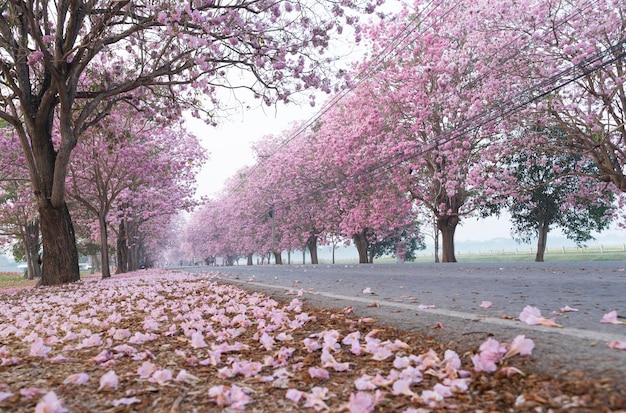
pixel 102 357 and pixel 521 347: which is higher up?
pixel 521 347

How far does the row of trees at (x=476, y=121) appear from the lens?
14555mm

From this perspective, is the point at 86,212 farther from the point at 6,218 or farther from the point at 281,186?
the point at 281,186

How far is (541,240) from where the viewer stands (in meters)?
25.9

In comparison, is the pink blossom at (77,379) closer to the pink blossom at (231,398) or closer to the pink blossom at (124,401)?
the pink blossom at (124,401)

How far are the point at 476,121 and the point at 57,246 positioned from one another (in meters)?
15.3

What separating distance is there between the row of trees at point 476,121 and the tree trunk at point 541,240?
0.29 ft

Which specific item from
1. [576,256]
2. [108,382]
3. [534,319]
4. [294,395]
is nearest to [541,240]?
[534,319]

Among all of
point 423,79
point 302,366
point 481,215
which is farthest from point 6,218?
point 302,366

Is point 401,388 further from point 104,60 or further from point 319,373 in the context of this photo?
point 104,60

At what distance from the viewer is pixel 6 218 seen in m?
31.8

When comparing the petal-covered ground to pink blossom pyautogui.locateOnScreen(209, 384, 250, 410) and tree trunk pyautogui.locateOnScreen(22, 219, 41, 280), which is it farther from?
tree trunk pyautogui.locateOnScreen(22, 219, 41, 280)

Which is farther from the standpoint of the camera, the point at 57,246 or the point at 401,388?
the point at 57,246

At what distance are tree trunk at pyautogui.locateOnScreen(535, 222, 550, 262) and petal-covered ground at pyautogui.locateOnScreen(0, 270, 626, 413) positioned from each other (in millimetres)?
24577

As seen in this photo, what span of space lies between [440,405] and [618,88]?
1686 cm
